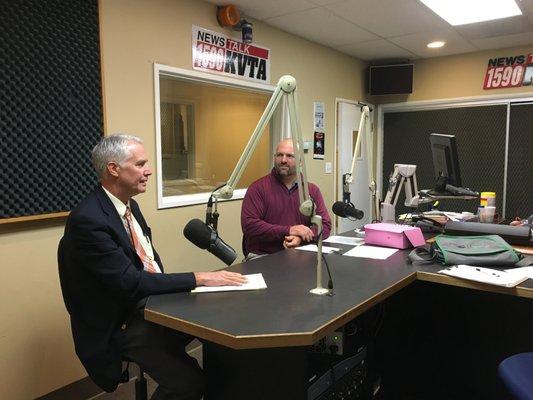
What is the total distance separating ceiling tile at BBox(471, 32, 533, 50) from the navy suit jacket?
413 centimetres

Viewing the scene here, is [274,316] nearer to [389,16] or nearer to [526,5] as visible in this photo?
[389,16]

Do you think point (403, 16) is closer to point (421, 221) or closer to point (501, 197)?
point (421, 221)

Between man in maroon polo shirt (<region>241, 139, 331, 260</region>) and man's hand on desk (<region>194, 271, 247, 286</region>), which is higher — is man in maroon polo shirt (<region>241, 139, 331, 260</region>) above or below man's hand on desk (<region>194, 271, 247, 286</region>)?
above

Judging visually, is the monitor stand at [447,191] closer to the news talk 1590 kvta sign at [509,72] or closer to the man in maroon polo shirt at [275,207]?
the man in maroon polo shirt at [275,207]

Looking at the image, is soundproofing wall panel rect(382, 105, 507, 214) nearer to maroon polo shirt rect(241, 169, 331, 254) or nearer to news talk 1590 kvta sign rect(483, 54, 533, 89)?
news talk 1590 kvta sign rect(483, 54, 533, 89)

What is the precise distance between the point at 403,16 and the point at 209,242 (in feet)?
9.42

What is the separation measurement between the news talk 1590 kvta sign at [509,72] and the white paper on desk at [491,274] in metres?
3.52

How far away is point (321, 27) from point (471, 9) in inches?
47.0

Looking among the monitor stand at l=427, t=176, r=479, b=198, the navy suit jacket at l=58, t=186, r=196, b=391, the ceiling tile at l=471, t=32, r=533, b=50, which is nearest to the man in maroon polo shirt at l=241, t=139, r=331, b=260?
the monitor stand at l=427, t=176, r=479, b=198

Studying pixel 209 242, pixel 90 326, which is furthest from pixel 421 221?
pixel 90 326

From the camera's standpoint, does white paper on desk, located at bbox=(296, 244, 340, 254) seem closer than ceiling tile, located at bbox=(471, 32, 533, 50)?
Yes

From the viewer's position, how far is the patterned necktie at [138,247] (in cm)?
185

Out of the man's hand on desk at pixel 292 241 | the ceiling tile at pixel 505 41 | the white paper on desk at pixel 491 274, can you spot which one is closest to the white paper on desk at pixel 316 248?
the man's hand on desk at pixel 292 241

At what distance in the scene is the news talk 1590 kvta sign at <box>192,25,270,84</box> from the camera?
3.18 metres
